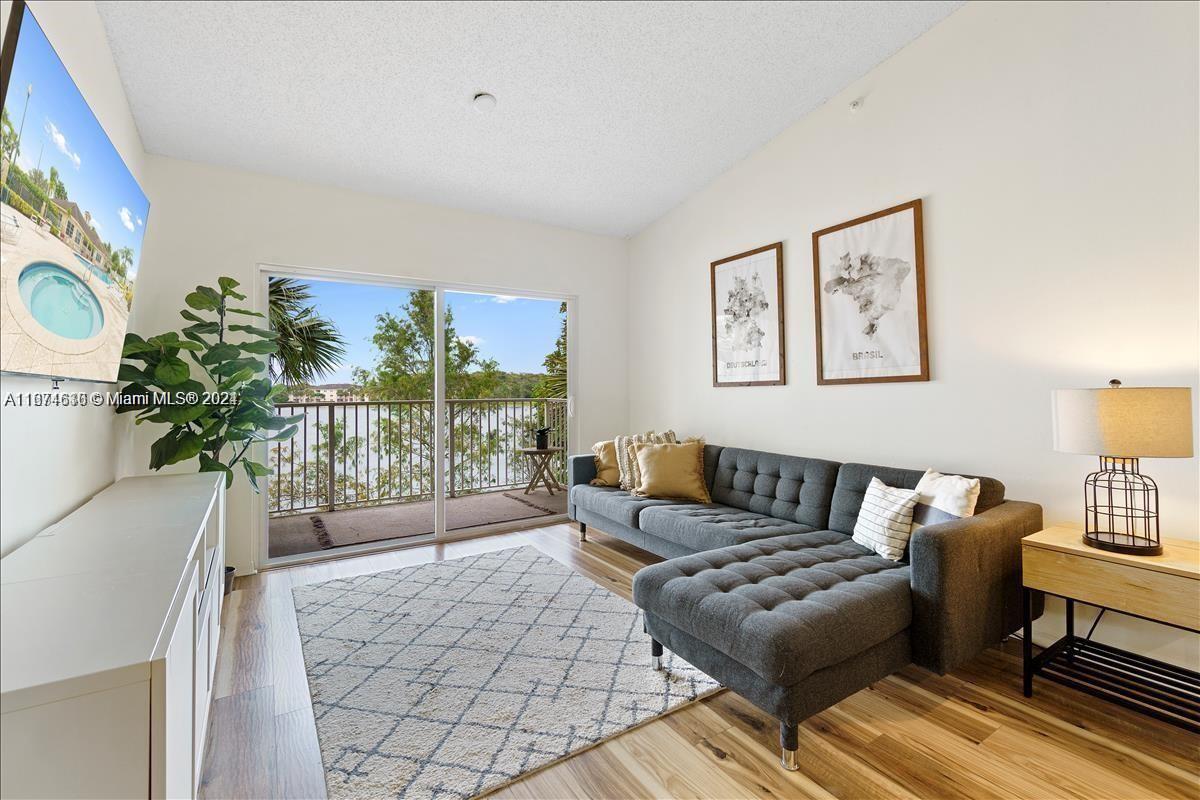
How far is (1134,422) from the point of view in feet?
5.85

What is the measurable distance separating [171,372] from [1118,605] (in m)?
4.18

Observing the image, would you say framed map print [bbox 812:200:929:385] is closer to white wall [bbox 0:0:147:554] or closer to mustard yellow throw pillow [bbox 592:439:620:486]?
mustard yellow throw pillow [bbox 592:439:620:486]

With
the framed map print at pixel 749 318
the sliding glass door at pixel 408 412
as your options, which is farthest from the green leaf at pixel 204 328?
the framed map print at pixel 749 318

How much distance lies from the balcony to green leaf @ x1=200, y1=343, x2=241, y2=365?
36.6 inches

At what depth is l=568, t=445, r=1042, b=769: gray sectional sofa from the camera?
1.65m

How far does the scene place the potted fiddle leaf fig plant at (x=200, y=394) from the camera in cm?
269

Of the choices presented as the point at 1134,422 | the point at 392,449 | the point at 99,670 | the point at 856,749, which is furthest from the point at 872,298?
the point at 392,449

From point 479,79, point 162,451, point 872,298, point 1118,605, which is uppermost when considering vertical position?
point 479,79

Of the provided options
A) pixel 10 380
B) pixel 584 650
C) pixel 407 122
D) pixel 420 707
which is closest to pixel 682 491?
pixel 584 650

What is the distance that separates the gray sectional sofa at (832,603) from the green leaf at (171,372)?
99.6 inches

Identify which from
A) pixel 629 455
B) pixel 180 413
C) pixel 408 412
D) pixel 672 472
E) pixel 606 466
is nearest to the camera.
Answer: pixel 180 413

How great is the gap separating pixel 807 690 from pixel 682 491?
78.0 inches

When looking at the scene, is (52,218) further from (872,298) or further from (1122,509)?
(1122,509)

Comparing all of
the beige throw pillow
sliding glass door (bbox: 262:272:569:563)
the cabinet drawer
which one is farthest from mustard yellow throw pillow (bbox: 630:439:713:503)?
the cabinet drawer
